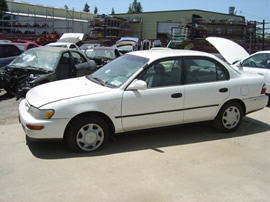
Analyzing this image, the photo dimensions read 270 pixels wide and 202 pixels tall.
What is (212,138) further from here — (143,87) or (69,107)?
(69,107)

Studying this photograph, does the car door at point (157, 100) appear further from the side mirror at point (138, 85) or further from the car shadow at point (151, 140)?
the car shadow at point (151, 140)

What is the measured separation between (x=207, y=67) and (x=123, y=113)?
179 centimetres

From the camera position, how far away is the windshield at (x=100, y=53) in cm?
1229

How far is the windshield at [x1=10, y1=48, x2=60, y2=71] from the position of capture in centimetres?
780

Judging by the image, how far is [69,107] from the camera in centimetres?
418

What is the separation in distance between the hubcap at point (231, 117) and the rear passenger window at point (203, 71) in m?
0.59

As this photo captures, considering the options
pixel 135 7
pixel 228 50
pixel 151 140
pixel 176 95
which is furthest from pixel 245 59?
pixel 135 7

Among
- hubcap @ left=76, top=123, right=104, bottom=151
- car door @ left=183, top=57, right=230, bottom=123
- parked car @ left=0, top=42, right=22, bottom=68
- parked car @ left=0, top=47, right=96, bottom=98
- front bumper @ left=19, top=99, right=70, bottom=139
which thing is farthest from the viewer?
parked car @ left=0, top=42, right=22, bottom=68

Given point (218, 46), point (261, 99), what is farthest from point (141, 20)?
point (261, 99)

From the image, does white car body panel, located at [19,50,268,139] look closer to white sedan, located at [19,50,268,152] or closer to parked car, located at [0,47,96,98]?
white sedan, located at [19,50,268,152]

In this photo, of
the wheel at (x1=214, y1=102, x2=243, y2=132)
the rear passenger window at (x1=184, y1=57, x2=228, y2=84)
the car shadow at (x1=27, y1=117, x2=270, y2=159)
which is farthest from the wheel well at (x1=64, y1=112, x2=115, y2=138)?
the wheel at (x1=214, y1=102, x2=243, y2=132)

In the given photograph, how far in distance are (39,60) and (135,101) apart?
4.46m

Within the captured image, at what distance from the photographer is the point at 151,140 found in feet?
16.6

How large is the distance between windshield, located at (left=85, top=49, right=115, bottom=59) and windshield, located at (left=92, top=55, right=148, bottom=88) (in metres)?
6.93
